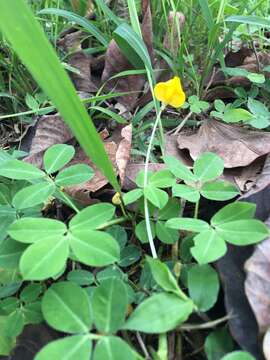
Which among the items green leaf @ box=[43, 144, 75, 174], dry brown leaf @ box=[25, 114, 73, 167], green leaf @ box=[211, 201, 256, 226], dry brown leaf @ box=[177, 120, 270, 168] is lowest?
dry brown leaf @ box=[177, 120, 270, 168]

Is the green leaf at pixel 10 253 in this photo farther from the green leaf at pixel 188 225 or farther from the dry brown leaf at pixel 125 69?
the dry brown leaf at pixel 125 69

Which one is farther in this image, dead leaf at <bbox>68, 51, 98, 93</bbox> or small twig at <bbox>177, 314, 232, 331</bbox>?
dead leaf at <bbox>68, 51, 98, 93</bbox>

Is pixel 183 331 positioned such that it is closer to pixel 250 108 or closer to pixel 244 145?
pixel 244 145

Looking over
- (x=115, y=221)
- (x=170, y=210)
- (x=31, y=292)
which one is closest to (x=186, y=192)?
(x=170, y=210)

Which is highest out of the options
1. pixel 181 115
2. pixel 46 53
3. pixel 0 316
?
pixel 46 53

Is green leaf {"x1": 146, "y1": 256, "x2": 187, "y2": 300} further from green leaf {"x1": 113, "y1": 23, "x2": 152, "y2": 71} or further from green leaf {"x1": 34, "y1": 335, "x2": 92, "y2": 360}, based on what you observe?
green leaf {"x1": 113, "y1": 23, "x2": 152, "y2": 71}

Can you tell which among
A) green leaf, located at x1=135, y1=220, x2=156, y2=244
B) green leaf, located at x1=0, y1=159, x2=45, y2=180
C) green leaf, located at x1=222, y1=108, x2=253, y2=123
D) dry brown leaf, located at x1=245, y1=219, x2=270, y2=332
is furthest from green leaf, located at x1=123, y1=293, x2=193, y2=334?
green leaf, located at x1=222, y1=108, x2=253, y2=123

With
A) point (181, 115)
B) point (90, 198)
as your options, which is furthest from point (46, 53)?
point (181, 115)
